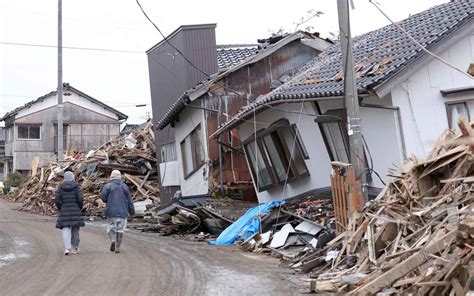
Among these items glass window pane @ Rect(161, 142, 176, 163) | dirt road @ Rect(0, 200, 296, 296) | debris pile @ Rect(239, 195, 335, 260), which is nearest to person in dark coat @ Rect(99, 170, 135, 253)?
dirt road @ Rect(0, 200, 296, 296)

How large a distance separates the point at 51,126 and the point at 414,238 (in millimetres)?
41331

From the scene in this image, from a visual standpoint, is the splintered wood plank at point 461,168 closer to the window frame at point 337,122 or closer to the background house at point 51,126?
the window frame at point 337,122

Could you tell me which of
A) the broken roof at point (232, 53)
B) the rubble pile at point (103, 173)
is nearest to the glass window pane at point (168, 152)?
the rubble pile at point (103, 173)

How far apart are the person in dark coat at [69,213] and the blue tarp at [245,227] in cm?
349

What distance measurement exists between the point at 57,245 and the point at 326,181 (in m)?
6.52

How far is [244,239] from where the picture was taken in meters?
11.9

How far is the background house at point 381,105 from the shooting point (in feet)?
35.7

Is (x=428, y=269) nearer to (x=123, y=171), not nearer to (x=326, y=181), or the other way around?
(x=326, y=181)

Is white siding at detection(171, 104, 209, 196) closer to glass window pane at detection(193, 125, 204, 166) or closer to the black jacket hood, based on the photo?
glass window pane at detection(193, 125, 204, 166)

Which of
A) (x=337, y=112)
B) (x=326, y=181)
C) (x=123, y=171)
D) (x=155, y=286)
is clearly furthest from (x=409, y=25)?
(x=123, y=171)

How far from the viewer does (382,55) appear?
12.2 metres

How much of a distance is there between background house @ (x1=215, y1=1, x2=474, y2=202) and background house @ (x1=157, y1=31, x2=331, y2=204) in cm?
273

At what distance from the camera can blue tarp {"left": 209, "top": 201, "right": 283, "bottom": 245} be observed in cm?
1211

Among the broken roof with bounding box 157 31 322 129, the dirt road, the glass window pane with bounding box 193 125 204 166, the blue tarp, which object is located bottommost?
the dirt road
